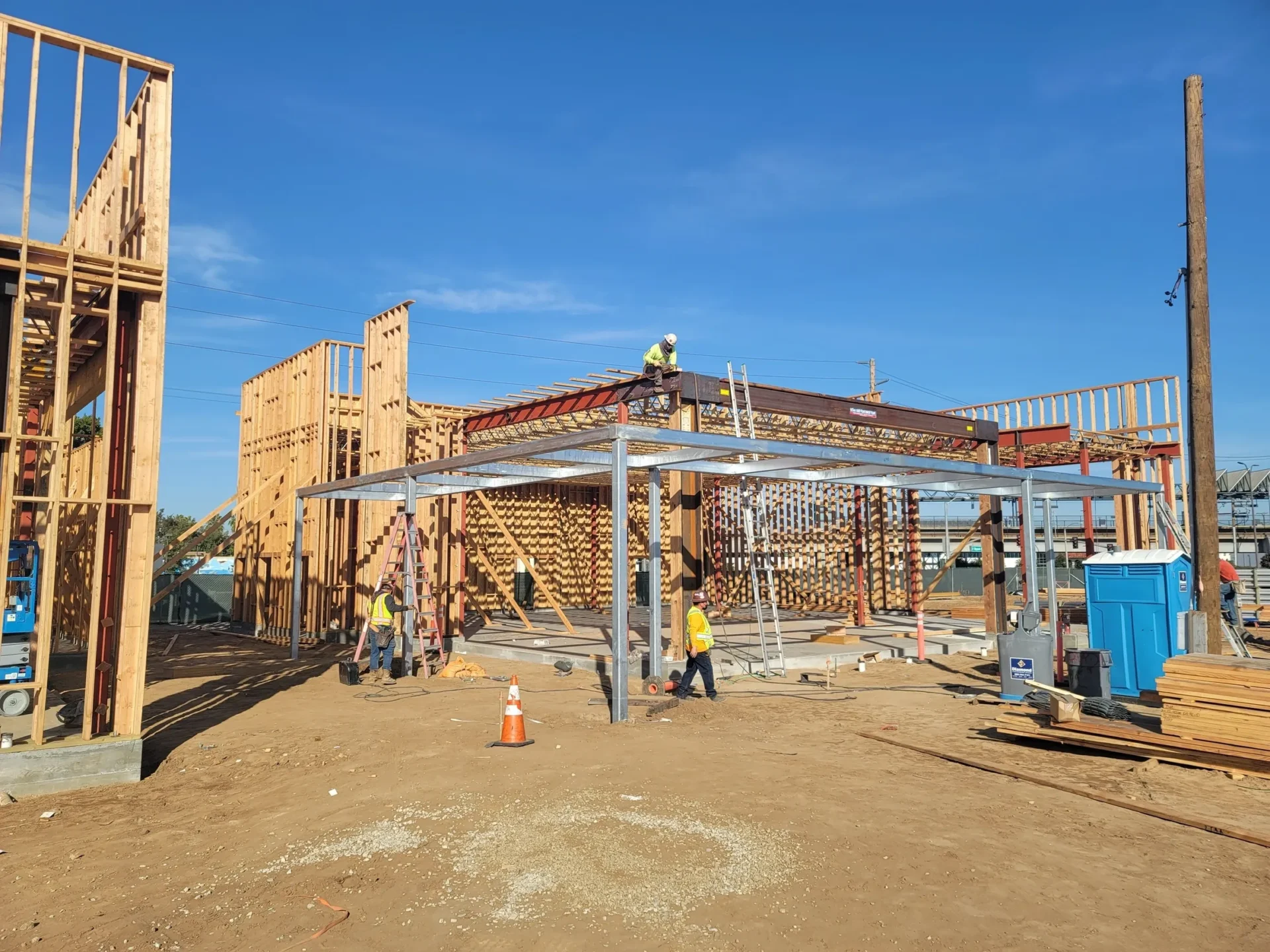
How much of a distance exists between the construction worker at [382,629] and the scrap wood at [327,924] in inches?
316

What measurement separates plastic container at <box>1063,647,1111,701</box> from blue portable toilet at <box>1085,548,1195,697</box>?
4.90 ft

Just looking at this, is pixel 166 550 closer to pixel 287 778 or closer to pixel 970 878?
pixel 287 778

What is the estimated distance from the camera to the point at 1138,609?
11.5 m

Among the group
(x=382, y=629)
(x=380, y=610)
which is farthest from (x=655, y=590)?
(x=382, y=629)

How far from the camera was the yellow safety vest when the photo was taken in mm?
10820

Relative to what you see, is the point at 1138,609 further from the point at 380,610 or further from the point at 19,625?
the point at 19,625

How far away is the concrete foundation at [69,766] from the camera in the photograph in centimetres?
712

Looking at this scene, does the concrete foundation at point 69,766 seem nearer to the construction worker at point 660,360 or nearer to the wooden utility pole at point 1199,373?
the construction worker at point 660,360

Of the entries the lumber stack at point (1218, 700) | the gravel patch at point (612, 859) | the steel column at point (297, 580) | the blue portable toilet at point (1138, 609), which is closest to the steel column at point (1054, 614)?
the blue portable toilet at point (1138, 609)

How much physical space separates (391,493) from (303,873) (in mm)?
10573

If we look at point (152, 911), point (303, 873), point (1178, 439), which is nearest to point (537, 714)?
point (303, 873)

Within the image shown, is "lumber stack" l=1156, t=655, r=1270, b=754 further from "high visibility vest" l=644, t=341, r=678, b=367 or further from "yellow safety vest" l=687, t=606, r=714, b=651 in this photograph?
"high visibility vest" l=644, t=341, r=678, b=367

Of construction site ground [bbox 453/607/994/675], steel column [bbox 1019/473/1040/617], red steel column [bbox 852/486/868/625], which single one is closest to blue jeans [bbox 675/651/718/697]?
construction site ground [bbox 453/607/994/675]

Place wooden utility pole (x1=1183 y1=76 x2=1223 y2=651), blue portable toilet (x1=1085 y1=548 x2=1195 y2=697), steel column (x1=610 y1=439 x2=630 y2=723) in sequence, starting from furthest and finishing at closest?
blue portable toilet (x1=1085 y1=548 x2=1195 y2=697), wooden utility pole (x1=1183 y1=76 x2=1223 y2=651), steel column (x1=610 y1=439 x2=630 y2=723)
